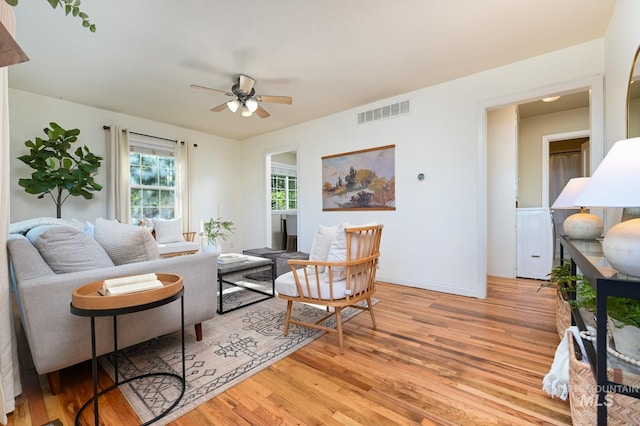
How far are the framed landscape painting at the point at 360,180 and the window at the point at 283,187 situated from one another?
8.15ft

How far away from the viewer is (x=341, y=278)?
2121 millimetres

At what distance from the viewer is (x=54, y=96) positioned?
12.3 feet

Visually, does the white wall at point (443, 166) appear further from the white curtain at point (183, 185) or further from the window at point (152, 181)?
the window at point (152, 181)

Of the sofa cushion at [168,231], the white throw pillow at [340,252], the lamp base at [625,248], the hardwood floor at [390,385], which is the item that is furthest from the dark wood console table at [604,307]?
the sofa cushion at [168,231]

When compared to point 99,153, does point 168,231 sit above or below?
below

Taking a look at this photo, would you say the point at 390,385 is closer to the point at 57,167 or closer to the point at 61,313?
the point at 61,313

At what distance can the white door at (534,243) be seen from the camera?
3.85 metres

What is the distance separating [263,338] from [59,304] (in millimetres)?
1274

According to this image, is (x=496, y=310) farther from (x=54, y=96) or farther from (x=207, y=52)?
(x=54, y=96)

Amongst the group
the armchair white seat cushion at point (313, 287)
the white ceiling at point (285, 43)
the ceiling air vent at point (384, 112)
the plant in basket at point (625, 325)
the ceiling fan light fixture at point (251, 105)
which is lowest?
the armchair white seat cushion at point (313, 287)

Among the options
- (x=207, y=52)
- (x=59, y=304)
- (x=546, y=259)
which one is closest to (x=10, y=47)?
(x=59, y=304)

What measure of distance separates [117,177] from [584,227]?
18.0 ft

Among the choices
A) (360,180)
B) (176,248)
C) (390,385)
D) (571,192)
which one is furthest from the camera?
(176,248)

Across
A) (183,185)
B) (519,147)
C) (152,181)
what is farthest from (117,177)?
(519,147)
